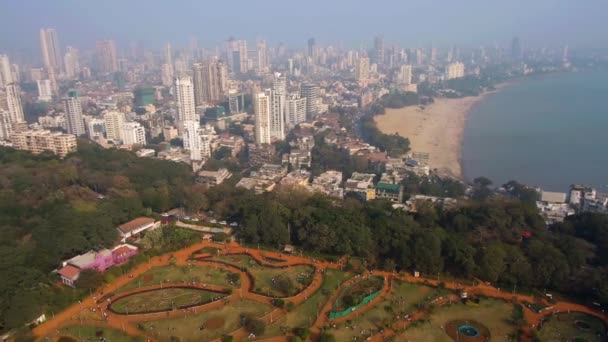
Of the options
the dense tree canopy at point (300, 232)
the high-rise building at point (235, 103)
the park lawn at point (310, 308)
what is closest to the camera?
the park lawn at point (310, 308)

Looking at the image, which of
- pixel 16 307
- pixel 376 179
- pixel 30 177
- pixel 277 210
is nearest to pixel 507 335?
pixel 277 210

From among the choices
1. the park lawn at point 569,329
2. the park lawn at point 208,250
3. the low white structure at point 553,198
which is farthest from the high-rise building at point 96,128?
the park lawn at point 569,329

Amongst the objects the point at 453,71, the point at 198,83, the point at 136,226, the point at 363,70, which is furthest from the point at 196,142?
the point at 453,71

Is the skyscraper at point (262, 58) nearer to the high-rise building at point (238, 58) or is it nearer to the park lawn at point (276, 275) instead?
the high-rise building at point (238, 58)

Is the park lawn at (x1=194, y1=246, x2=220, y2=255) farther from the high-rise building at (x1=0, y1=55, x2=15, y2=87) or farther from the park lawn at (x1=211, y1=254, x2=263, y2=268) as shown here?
the high-rise building at (x1=0, y1=55, x2=15, y2=87)

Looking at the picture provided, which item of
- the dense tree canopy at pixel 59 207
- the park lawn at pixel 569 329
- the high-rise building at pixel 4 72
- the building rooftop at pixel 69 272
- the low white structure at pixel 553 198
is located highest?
the high-rise building at pixel 4 72

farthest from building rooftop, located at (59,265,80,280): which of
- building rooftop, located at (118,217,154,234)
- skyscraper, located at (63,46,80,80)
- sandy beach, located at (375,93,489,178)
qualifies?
skyscraper, located at (63,46,80,80)
